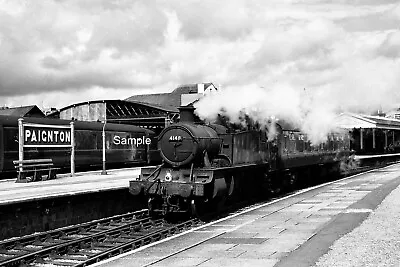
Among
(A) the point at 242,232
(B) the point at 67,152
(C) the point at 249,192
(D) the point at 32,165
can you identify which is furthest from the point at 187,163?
(B) the point at 67,152

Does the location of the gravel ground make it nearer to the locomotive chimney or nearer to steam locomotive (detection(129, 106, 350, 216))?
steam locomotive (detection(129, 106, 350, 216))

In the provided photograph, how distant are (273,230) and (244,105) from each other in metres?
5.39

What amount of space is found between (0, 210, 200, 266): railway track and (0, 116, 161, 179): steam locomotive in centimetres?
931

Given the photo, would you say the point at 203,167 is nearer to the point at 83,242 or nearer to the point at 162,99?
the point at 83,242

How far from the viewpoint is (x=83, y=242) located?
1116cm

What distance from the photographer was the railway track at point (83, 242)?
9812 mm

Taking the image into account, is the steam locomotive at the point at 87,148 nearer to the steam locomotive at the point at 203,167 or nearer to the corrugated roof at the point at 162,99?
the steam locomotive at the point at 203,167

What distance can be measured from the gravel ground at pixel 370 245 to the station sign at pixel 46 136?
13.9 m

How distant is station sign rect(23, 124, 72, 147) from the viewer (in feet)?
69.5

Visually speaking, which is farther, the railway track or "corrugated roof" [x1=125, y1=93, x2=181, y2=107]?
"corrugated roof" [x1=125, y1=93, x2=181, y2=107]

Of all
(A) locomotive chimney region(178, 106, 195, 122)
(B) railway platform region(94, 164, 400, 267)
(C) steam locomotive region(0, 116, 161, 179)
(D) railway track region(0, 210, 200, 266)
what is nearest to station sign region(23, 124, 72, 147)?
(C) steam locomotive region(0, 116, 161, 179)

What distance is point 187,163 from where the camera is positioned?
13367mm

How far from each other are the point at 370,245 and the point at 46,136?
1659cm

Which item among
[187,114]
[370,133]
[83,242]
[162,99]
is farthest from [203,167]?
[162,99]
